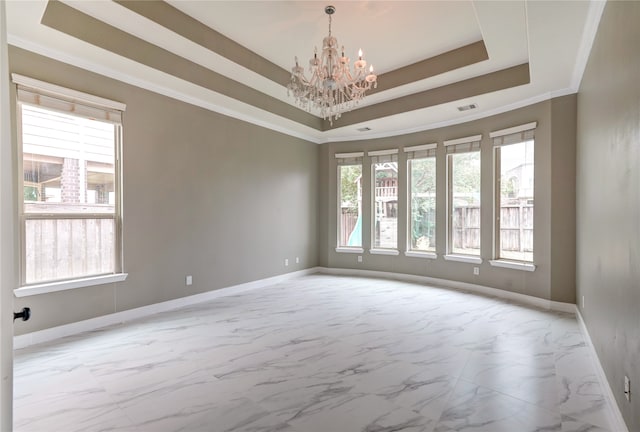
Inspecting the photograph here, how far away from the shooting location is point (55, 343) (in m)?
3.26

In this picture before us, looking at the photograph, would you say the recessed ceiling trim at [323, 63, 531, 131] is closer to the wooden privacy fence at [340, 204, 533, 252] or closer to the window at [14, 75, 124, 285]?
the wooden privacy fence at [340, 204, 533, 252]

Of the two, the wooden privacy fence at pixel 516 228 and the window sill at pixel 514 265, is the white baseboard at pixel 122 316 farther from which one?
the wooden privacy fence at pixel 516 228

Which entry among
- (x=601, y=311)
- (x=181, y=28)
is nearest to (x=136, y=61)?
(x=181, y=28)

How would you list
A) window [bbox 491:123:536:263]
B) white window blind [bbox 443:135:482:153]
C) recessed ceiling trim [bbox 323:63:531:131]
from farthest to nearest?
white window blind [bbox 443:135:482:153], window [bbox 491:123:536:263], recessed ceiling trim [bbox 323:63:531:131]

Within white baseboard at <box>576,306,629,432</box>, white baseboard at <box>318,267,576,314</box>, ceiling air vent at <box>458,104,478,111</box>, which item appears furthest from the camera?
ceiling air vent at <box>458,104,478,111</box>

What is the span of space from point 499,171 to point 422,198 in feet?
4.73

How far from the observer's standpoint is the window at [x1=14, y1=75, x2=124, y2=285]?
10.6 ft

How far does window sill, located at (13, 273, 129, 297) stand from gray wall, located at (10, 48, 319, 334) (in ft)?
0.22

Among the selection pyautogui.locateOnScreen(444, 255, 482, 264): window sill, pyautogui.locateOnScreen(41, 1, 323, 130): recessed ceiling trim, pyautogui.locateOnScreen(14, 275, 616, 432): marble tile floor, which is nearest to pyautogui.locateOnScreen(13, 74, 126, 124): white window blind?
pyautogui.locateOnScreen(41, 1, 323, 130): recessed ceiling trim

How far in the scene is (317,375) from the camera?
269 cm

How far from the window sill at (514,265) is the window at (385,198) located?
1930 mm

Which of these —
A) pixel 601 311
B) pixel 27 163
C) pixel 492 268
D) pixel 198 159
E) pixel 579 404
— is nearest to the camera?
pixel 579 404

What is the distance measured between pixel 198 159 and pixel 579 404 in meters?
4.87

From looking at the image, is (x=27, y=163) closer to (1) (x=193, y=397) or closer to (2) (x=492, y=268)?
(1) (x=193, y=397)
